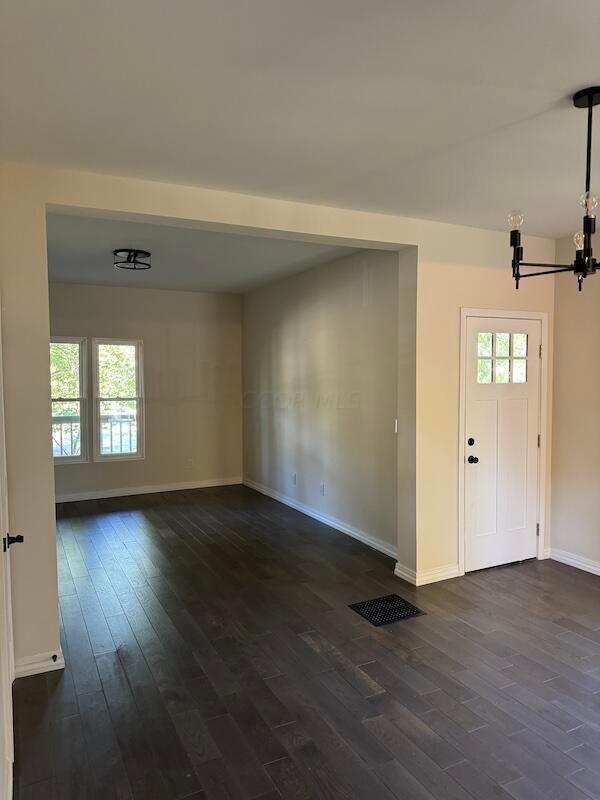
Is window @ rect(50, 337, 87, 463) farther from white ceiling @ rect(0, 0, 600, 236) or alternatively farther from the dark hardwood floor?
white ceiling @ rect(0, 0, 600, 236)

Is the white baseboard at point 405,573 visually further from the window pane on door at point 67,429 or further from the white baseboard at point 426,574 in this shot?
the window pane on door at point 67,429

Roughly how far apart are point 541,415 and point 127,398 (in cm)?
485

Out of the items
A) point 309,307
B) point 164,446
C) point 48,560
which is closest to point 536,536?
point 309,307

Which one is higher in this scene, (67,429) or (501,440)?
(501,440)

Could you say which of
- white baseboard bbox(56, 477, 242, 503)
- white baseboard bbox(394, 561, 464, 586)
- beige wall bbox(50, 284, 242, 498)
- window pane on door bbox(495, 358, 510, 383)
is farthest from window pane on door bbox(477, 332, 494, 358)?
white baseboard bbox(56, 477, 242, 503)

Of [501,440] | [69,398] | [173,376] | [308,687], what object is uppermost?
[173,376]

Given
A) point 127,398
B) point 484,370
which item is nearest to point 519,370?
point 484,370

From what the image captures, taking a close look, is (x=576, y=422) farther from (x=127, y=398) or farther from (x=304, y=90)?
(x=127, y=398)

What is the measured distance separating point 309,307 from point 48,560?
145 inches

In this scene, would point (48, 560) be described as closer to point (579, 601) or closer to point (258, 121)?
point (258, 121)

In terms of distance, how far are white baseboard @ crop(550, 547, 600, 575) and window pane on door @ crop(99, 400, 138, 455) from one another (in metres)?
4.96

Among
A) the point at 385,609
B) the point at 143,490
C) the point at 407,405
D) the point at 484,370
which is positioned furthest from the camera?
the point at 143,490

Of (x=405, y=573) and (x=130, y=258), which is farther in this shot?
(x=130, y=258)

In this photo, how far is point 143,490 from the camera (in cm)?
699
